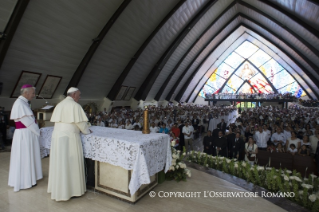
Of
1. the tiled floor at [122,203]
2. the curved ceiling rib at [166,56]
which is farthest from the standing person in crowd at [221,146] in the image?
the curved ceiling rib at [166,56]

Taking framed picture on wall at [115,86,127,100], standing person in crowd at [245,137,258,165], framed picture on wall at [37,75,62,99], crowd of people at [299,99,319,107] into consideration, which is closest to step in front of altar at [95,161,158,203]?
standing person in crowd at [245,137,258,165]

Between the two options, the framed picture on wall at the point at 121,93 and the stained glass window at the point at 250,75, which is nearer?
the framed picture on wall at the point at 121,93

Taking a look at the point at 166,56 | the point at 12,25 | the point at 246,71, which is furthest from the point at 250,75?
the point at 12,25

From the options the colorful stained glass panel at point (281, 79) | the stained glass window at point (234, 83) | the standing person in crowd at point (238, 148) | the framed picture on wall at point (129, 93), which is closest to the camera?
the standing person in crowd at point (238, 148)

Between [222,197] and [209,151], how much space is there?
335cm

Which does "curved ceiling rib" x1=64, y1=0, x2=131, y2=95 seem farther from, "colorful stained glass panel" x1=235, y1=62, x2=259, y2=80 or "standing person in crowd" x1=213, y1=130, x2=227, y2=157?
"colorful stained glass panel" x1=235, y1=62, x2=259, y2=80

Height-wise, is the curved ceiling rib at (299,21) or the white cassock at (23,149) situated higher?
the curved ceiling rib at (299,21)

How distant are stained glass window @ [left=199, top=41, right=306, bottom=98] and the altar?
3049 cm

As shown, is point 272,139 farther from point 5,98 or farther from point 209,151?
point 5,98

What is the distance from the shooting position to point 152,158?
2992 millimetres

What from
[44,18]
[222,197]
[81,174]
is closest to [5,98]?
[44,18]

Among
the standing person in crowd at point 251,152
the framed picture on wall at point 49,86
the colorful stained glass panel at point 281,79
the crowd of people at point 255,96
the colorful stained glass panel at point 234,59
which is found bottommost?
the standing person in crowd at point 251,152

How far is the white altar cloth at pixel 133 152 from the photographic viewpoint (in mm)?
2746

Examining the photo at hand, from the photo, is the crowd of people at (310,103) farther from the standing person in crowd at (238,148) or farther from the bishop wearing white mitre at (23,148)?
the bishop wearing white mitre at (23,148)
